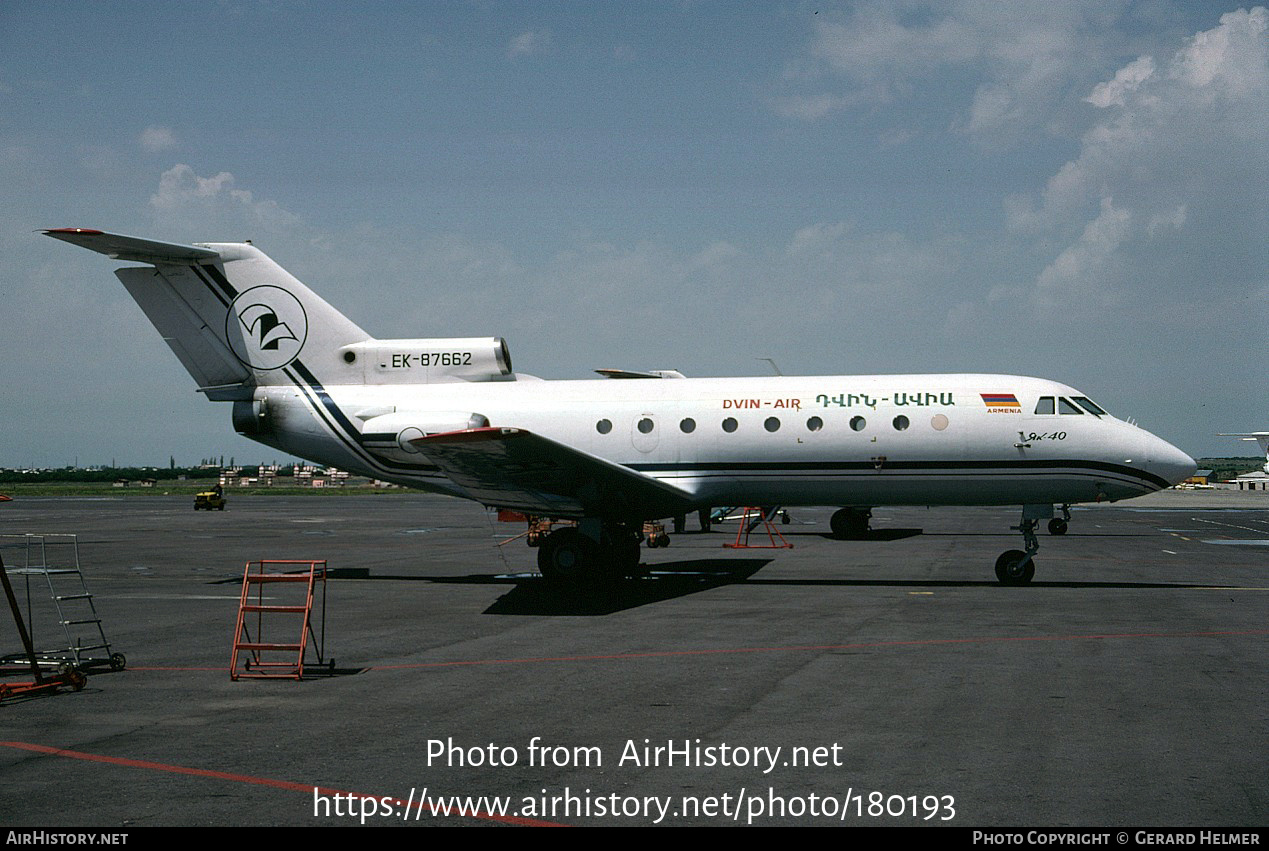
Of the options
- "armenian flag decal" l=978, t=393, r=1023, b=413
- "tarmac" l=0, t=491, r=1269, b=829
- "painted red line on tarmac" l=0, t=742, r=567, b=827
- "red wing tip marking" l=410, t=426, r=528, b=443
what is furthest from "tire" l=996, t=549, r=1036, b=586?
"painted red line on tarmac" l=0, t=742, r=567, b=827

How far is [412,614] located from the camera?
1633 centimetres

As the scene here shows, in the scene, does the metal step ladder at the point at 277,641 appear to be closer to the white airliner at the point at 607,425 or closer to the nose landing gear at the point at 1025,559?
the white airliner at the point at 607,425

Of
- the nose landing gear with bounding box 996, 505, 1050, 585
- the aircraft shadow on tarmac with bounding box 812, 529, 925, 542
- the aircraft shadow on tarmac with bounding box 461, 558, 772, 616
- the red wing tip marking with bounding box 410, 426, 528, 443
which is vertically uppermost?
the red wing tip marking with bounding box 410, 426, 528, 443

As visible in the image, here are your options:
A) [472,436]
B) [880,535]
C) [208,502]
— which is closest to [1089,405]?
[472,436]

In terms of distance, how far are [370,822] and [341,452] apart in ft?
53.7

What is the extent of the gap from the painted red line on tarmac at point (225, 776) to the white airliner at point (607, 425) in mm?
9477

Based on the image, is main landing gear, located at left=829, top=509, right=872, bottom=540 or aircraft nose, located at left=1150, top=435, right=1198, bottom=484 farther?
main landing gear, located at left=829, top=509, right=872, bottom=540

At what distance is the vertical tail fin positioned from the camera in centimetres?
2222

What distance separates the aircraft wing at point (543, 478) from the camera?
55.4ft

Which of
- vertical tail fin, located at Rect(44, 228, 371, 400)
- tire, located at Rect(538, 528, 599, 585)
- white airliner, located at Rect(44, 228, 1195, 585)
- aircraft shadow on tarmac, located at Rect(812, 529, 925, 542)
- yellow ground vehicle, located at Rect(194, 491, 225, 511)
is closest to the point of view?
tire, located at Rect(538, 528, 599, 585)

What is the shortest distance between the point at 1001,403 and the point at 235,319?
15.8 meters

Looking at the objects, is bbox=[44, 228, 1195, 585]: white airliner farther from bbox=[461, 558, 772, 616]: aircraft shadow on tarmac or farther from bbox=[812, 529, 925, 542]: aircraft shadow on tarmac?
bbox=[812, 529, 925, 542]: aircraft shadow on tarmac

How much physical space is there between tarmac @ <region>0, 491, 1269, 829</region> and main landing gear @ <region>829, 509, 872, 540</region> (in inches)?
514

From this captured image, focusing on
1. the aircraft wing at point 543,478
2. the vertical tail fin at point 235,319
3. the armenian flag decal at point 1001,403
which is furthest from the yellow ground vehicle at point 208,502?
the armenian flag decal at point 1001,403
